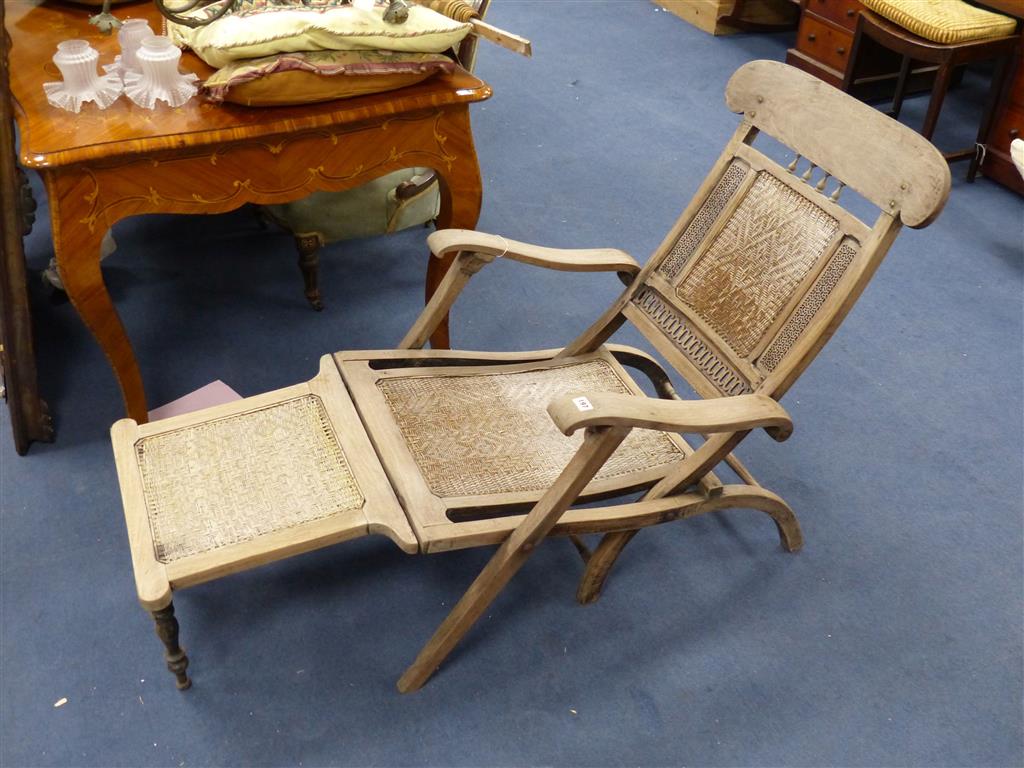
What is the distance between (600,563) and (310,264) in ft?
4.28

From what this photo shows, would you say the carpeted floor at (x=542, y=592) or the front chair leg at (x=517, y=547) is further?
the carpeted floor at (x=542, y=592)

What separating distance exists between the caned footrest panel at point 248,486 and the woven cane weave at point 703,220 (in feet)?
2.66

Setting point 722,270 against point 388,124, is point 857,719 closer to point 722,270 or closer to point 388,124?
point 722,270

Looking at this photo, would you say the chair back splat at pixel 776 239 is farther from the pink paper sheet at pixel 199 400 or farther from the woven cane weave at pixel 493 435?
the pink paper sheet at pixel 199 400

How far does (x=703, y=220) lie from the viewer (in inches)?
86.4

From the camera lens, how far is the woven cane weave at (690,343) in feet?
6.72

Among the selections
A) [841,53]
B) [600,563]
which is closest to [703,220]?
[600,563]

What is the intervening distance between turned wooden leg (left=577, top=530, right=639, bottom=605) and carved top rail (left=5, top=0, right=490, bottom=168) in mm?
1035

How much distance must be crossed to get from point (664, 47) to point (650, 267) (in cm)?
303

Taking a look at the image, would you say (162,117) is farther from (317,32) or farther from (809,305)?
(809,305)

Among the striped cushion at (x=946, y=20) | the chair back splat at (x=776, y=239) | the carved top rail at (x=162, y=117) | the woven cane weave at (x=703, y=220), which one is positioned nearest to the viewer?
the chair back splat at (x=776, y=239)

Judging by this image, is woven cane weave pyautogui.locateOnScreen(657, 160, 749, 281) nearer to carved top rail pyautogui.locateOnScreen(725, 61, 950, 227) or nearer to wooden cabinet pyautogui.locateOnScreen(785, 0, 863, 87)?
carved top rail pyautogui.locateOnScreen(725, 61, 950, 227)

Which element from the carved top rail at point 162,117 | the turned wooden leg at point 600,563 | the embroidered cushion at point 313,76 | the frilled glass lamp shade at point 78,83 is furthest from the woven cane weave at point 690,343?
the frilled glass lamp shade at point 78,83

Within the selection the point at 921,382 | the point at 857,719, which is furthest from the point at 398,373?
the point at 921,382
